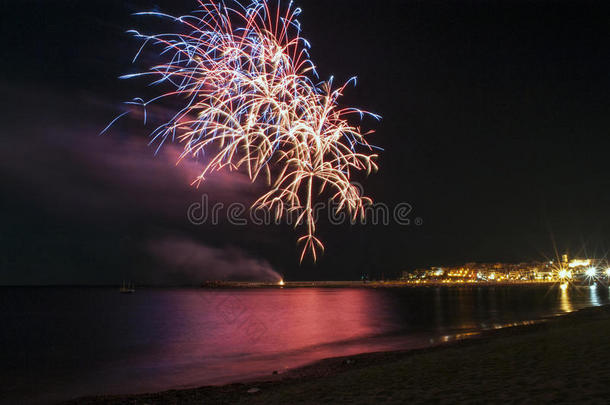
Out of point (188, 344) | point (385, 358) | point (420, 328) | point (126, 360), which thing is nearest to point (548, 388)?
point (385, 358)

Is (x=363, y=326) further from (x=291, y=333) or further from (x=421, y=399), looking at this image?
(x=421, y=399)

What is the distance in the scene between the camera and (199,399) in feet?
36.9

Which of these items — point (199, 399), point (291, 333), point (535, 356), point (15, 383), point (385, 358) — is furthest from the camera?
point (291, 333)

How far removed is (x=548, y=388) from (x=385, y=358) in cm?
914

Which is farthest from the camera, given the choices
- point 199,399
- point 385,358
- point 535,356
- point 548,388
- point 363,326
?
point 363,326

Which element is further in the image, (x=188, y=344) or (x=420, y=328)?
(x=420, y=328)

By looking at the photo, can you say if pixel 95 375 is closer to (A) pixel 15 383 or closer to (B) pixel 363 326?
(A) pixel 15 383

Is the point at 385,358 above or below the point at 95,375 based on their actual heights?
above

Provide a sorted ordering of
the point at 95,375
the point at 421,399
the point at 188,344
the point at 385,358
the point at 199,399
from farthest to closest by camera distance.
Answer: the point at 188,344 → the point at 95,375 → the point at 385,358 → the point at 199,399 → the point at 421,399

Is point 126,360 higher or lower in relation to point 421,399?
lower

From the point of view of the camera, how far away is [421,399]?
7797mm

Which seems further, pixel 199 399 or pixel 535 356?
pixel 199 399

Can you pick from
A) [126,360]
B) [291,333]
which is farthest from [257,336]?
[126,360]

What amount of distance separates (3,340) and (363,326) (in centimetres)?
2603
